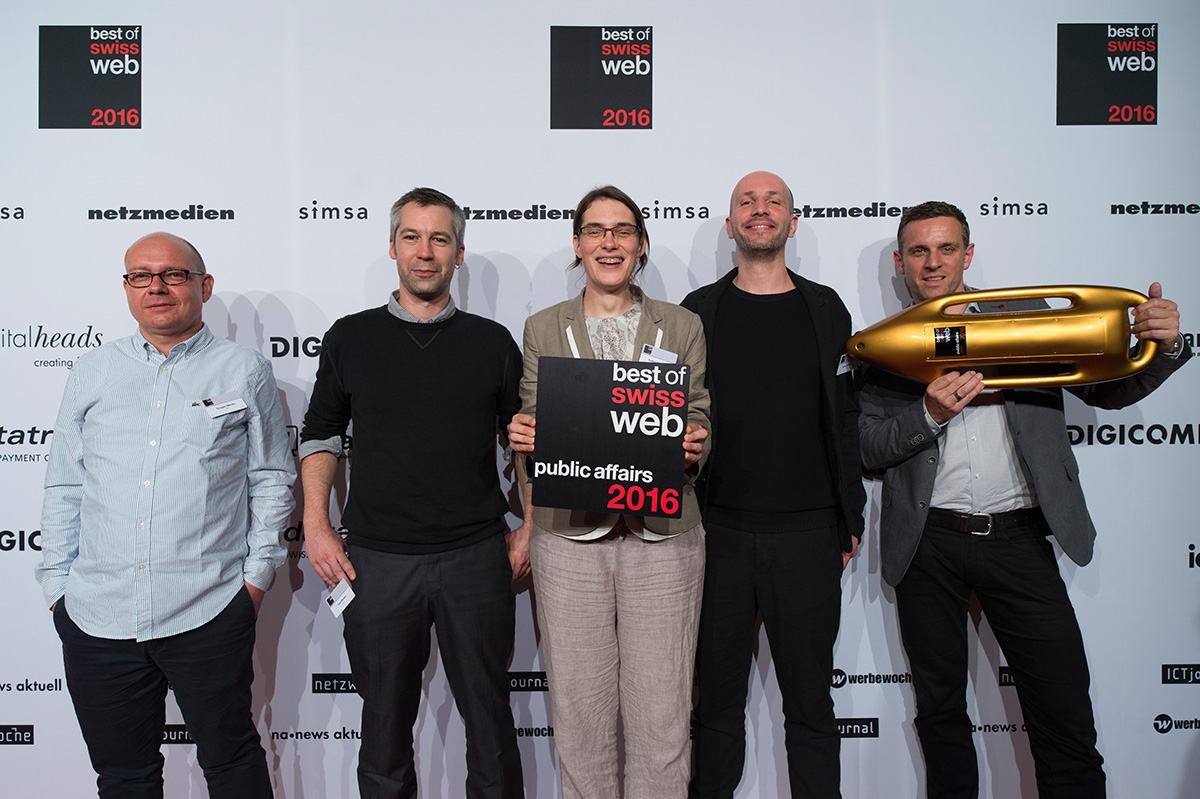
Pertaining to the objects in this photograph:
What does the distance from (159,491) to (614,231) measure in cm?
151

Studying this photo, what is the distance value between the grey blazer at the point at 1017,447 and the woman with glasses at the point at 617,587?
0.68 m

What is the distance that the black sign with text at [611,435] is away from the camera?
1607 millimetres

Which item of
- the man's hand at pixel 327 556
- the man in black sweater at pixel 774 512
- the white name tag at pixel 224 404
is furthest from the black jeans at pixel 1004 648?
the white name tag at pixel 224 404

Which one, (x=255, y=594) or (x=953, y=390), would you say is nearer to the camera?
(x=953, y=390)

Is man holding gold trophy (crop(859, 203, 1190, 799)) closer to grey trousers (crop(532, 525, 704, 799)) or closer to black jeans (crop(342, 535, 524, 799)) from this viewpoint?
grey trousers (crop(532, 525, 704, 799))

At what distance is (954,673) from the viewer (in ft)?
6.72

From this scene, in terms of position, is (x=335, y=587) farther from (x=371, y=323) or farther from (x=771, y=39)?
(x=771, y=39)

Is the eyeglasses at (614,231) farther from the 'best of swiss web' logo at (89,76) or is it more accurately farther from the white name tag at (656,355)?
the 'best of swiss web' logo at (89,76)

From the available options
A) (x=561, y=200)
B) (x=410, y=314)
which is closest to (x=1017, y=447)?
(x=561, y=200)

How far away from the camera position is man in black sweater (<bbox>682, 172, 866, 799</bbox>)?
6.42 feet

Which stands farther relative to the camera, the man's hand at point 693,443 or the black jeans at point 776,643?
the black jeans at point 776,643

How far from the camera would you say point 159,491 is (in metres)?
1.82

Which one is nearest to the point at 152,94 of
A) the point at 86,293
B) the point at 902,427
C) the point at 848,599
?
the point at 86,293

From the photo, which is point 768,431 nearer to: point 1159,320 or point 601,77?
point 1159,320
